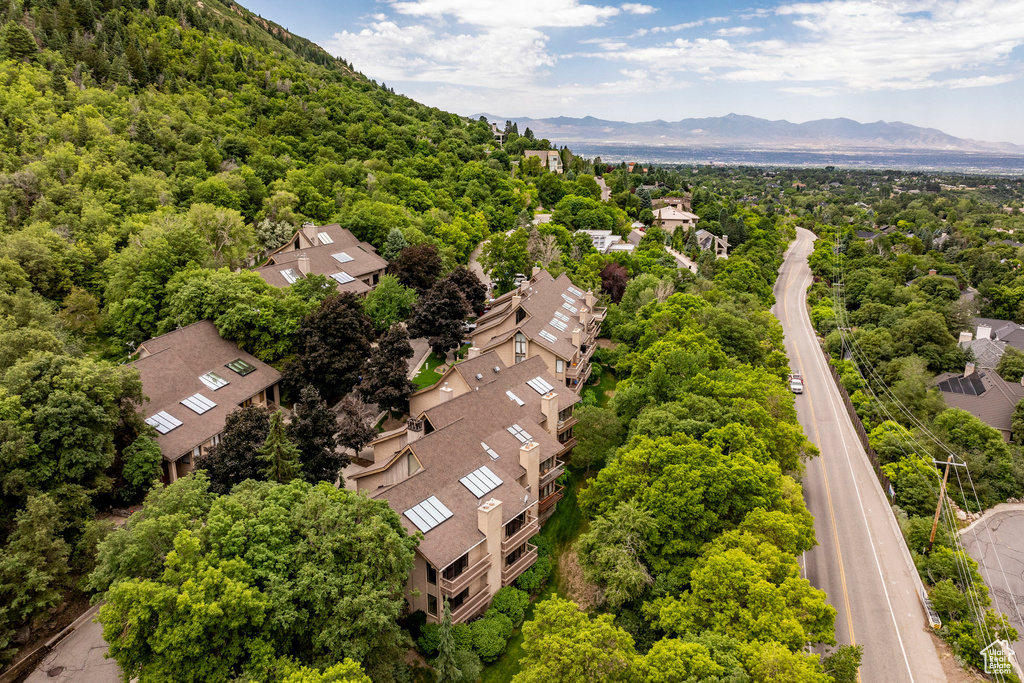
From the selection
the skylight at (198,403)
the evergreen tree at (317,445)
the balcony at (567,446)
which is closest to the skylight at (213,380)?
the skylight at (198,403)

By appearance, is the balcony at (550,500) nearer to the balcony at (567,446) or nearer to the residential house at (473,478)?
the residential house at (473,478)

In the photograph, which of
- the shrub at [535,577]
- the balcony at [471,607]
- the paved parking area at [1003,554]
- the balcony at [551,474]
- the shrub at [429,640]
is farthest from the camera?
the paved parking area at [1003,554]

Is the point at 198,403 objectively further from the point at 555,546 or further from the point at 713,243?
the point at 713,243

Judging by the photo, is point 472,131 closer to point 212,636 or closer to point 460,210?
point 460,210

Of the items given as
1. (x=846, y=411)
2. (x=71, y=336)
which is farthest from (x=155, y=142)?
(x=846, y=411)

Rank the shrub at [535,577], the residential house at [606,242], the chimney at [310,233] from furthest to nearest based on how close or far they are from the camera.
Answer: the residential house at [606,242], the chimney at [310,233], the shrub at [535,577]
